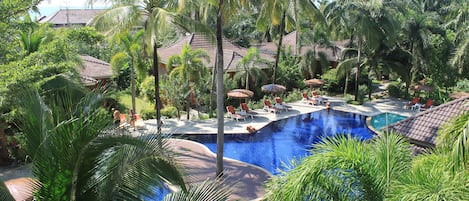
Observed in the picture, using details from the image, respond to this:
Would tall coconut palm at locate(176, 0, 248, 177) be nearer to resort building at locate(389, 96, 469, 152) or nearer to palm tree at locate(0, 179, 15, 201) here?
resort building at locate(389, 96, 469, 152)

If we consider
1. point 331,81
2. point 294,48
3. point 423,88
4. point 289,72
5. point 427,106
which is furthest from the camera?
point 294,48

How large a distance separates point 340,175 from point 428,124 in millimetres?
6613

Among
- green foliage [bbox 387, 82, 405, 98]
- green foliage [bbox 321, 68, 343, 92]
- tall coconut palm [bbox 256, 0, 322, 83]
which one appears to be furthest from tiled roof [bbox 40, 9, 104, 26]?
tall coconut palm [bbox 256, 0, 322, 83]

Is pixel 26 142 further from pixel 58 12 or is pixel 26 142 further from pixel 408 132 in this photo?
pixel 58 12

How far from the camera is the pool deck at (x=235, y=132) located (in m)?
13.1

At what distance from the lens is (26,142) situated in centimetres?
471

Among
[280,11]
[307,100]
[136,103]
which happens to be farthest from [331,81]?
[280,11]

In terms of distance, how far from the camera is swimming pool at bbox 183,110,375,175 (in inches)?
693

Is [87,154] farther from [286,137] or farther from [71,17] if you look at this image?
[71,17]

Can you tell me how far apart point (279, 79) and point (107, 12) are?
17.5 meters

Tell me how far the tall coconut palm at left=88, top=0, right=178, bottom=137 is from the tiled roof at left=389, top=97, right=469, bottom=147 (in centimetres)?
781

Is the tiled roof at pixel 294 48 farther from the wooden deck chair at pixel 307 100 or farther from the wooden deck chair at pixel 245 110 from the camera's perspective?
the wooden deck chair at pixel 245 110

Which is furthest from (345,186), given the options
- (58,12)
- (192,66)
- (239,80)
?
(58,12)

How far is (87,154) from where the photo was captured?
4.58 metres
